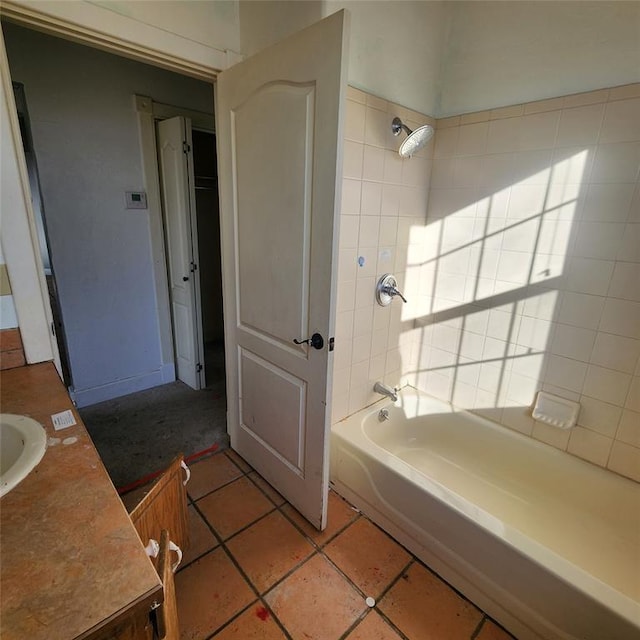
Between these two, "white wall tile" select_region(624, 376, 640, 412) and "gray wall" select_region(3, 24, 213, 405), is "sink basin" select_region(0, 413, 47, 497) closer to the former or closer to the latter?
"gray wall" select_region(3, 24, 213, 405)

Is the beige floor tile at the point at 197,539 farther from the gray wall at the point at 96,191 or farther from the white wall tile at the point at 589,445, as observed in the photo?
the white wall tile at the point at 589,445

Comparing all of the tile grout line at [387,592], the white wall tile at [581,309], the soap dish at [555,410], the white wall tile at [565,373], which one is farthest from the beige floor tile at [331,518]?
the white wall tile at [581,309]

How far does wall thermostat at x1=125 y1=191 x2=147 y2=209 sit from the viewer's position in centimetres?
250

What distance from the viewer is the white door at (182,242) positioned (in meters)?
2.49

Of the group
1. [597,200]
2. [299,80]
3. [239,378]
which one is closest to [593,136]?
[597,200]

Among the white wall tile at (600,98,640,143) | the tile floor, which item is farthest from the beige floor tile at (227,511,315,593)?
the white wall tile at (600,98,640,143)

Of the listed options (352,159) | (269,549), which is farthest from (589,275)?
(269,549)

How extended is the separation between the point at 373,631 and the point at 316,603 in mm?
222

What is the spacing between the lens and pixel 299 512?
1749 millimetres

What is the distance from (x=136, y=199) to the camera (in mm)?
2531

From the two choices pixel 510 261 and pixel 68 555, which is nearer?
pixel 68 555

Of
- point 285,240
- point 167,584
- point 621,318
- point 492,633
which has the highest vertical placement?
point 285,240

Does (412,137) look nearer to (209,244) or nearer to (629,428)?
(629,428)

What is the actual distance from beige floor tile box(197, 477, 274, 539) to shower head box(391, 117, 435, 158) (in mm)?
Result: 1818
